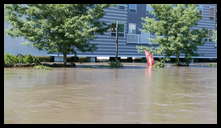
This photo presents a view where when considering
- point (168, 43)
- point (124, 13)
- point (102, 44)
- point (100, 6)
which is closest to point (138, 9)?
point (124, 13)

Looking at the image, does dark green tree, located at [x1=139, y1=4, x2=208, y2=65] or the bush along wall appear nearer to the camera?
the bush along wall

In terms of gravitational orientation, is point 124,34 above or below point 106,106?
above

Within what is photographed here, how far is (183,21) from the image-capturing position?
3525cm

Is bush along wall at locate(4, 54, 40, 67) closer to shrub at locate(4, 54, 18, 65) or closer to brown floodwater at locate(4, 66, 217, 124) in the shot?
shrub at locate(4, 54, 18, 65)

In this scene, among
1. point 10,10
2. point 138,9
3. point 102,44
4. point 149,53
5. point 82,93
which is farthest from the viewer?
point 138,9

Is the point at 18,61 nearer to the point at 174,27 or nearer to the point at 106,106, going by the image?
the point at 174,27

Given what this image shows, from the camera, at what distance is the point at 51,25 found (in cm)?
2664

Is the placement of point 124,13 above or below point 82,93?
above

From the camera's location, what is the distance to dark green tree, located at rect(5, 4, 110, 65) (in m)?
26.4

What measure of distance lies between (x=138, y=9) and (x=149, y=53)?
433 inches

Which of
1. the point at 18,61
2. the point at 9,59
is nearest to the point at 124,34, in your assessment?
the point at 18,61

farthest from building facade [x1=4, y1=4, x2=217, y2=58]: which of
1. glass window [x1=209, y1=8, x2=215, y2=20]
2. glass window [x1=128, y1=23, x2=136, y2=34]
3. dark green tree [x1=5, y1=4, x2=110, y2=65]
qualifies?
dark green tree [x1=5, y1=4, x2=110, y2=65]

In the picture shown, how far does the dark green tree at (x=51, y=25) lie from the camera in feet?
86.7
